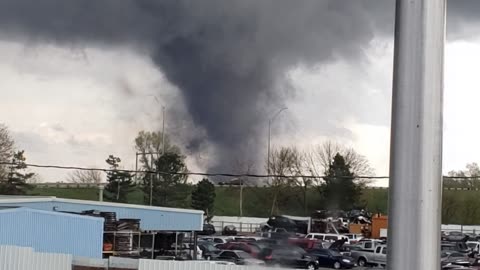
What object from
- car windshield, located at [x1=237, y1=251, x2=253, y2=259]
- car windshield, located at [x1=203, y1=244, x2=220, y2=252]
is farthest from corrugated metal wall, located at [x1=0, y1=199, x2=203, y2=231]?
car windshield, located at [x1=237, y1=251, x2=253, y2=259]

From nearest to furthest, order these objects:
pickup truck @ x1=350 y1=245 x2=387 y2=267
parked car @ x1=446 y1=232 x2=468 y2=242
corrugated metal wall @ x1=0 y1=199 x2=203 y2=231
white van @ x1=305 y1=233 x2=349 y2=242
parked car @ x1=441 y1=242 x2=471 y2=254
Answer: corrugated metal wall @ x1=0 y1=199 x2=203 y2=231 < pickup truck @ x1=350 y1=245 x2=387 y2=267 < parked car @ x1=441 y1=242 x2=471 y2=254 < parked car @ x1=446 y1=232 x2=468 y2=242 < white van @ x1=305 y1=233 x2=349 y2=242

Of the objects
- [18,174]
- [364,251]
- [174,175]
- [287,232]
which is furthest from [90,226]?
[18,174]

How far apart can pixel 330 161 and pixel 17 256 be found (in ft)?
148

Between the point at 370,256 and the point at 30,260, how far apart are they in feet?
99.4

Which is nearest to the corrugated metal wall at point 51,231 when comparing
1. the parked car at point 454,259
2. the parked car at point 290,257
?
the parked car at point 290,257

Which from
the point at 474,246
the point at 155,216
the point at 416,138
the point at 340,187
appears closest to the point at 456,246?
the point at 474,246

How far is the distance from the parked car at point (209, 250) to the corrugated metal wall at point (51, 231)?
615 inches

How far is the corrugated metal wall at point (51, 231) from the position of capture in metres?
24.8

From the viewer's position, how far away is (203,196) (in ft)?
238

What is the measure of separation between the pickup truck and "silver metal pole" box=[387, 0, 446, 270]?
4115 centimetres

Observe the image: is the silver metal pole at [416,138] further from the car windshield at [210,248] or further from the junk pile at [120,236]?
Result: the car windshield at [210,248]

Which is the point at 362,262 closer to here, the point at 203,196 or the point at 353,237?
the point at 353,237

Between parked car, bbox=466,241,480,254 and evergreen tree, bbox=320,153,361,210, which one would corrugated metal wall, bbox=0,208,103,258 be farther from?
parked car, bbox=466,241,480,254

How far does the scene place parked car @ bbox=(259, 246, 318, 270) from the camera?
36.8 metres
